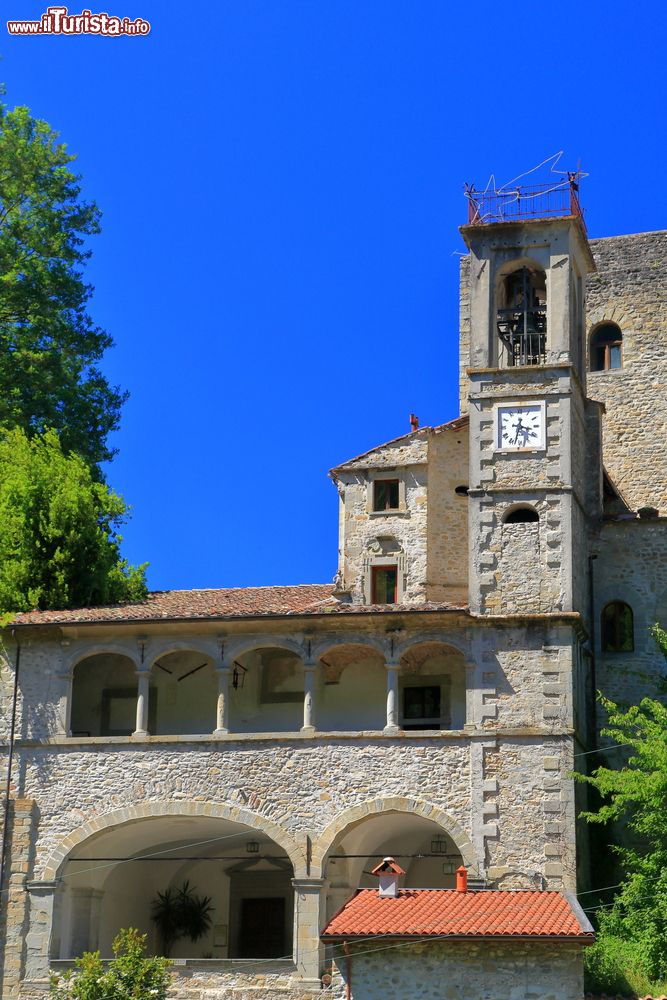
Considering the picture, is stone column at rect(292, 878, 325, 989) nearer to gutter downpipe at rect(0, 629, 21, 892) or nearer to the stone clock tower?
gutter downpipe at rect(0, 629, 21, 892)

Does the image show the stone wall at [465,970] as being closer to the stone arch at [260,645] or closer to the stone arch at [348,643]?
the stone arch at [348,643]

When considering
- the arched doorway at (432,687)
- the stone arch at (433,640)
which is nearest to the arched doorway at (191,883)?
the arched doorway at (432,687)

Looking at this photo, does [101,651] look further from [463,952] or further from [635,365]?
[635,365]

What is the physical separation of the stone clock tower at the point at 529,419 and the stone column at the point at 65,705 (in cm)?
821

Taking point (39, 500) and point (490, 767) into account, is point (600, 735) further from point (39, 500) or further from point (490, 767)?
point (39, 500)

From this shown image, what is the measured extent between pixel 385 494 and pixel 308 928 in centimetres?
1085

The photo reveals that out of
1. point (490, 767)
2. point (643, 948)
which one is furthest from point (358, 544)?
point (643, 948)

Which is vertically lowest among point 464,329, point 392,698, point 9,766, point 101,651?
point 9,766

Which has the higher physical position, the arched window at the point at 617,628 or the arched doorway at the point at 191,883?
the arched window at the point at 617,628

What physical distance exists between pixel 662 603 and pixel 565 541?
4.12m

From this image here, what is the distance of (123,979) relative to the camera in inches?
1180

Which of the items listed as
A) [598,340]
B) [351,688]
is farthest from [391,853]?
[598,340]

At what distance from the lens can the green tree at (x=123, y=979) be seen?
98.0 feet

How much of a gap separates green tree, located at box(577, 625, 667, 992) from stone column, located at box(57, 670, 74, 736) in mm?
10072
